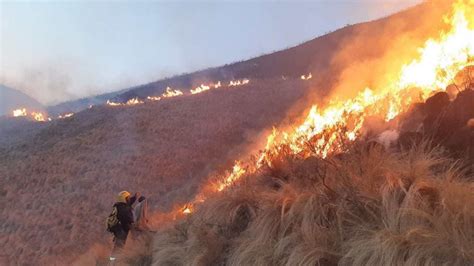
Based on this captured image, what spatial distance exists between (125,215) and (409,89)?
6632 millimetres

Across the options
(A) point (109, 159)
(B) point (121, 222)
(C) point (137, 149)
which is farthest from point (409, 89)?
(C) point (137, 149)

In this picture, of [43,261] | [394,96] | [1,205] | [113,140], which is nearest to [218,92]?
[113,140]

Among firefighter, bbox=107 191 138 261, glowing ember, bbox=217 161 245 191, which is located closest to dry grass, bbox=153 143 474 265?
glowing ember, bbox=217 161 245 191

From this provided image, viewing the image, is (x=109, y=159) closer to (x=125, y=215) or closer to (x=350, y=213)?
(x=125, y=215)

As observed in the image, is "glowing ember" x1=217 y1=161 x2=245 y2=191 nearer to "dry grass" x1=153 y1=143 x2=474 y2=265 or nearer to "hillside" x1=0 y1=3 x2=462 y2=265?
"dry grass" x1=153 y1=143 x2=474 y2=265

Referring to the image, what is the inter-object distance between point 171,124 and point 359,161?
26.5 metres

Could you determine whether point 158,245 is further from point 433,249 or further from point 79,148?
point 79,148

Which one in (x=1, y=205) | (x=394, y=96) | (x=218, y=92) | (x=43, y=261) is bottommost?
(x=43, y=261)

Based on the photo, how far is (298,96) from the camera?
110 feet

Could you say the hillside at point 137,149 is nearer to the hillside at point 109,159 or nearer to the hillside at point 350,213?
the hillside at point 109,159

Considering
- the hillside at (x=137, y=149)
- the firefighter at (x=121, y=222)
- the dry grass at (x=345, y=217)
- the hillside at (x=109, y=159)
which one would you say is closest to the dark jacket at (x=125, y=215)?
the firefighter at (x=121, y=222)

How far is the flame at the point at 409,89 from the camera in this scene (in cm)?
1038

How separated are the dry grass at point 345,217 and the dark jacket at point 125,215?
254 centimetres

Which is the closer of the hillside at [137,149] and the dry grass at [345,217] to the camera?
the dry grass at [345,217]
